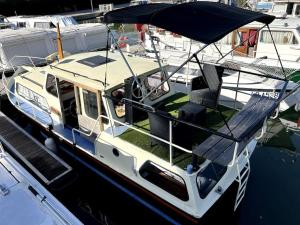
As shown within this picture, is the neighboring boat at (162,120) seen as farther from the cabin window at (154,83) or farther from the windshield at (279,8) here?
the windshield at (279,8)

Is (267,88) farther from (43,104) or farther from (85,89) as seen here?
(43,104)

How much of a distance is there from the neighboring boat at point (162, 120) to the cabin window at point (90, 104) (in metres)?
0.03

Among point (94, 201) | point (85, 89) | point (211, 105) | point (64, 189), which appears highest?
point (85, 89)

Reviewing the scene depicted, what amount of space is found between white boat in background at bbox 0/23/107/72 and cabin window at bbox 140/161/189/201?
9941mm

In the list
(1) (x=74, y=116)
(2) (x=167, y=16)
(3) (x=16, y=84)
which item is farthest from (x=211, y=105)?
(3) (x=16, y=84)

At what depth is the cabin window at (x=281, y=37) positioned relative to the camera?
40.0 feet

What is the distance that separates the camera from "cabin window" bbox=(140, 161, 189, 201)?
226 inches

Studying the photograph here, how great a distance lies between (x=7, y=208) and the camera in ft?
15.1

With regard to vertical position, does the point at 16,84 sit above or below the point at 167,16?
below

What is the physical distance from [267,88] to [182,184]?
20.8ft

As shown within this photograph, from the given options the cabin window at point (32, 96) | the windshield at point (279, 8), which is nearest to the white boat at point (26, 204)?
the cabin window at point (32, 96)

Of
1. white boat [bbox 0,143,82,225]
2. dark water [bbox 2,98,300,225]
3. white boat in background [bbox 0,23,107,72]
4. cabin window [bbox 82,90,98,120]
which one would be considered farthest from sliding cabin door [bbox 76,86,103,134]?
white boat in background [bbox 0,23,107,72]

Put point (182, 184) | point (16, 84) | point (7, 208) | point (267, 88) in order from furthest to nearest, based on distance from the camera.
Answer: point (267, 88), point (16, 84), point (182, 184), point (7, 208)

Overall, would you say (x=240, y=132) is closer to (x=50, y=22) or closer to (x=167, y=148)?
(x=167, y=148)
